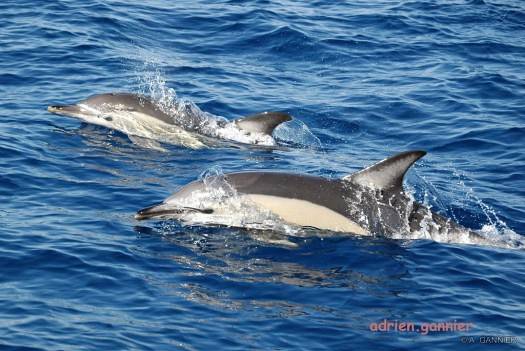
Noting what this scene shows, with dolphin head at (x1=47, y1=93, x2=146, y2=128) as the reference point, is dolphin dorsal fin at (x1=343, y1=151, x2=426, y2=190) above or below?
above

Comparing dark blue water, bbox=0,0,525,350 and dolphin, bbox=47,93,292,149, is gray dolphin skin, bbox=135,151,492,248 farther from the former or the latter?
dolphin, bbox=47,93,292,149

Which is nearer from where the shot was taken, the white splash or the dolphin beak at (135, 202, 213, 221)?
the dolphin beak at (135, 202, 213, 221)

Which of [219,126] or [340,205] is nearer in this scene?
[340,205]

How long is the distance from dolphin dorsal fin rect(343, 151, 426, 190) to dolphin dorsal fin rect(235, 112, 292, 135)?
3977 mm

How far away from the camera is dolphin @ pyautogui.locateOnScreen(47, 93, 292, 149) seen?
54.8 feet

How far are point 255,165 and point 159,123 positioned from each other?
2.52 metres

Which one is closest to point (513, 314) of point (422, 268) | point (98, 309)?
point (422, 268)

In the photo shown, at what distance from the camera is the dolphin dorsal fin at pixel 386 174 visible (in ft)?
38.9

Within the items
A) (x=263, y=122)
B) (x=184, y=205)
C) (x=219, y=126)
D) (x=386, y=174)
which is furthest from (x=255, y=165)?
(x=386, y=174)

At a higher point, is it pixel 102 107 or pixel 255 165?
pixel 102 107

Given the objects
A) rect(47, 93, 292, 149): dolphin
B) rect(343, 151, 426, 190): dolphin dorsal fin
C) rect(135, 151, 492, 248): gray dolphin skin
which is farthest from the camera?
rect(47, 93, 292, 149): dolphin

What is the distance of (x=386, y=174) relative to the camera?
12.1 meters

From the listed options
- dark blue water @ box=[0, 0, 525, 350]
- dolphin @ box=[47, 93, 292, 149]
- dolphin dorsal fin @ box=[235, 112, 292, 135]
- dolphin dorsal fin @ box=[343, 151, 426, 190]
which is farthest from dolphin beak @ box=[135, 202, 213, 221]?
dolphin @ box=[47, 93, 292, 149]

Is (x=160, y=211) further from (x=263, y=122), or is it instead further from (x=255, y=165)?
(x=263, y=122)
